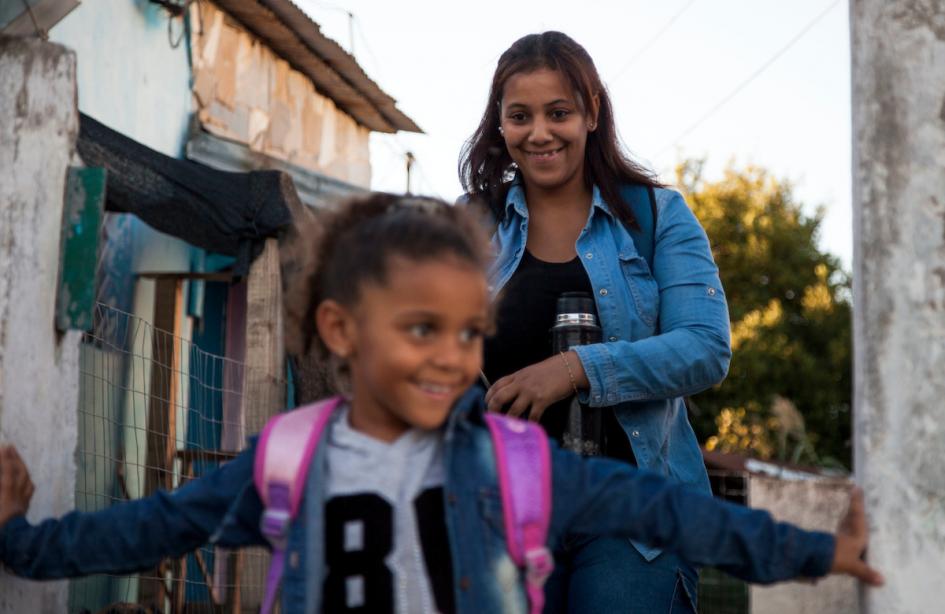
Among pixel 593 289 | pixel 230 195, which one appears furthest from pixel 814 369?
pixel 593 289

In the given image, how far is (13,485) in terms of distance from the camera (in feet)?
8.57

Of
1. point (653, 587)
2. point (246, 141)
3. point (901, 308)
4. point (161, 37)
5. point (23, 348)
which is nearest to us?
point (901, 308)

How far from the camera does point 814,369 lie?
2644 cm

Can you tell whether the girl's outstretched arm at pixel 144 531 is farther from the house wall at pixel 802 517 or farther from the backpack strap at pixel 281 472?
the house wall at pixel 802 517

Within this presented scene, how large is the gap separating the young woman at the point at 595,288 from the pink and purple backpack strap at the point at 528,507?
627 millimetres

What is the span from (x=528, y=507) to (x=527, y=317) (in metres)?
0.99

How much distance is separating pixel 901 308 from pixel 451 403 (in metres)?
0.85

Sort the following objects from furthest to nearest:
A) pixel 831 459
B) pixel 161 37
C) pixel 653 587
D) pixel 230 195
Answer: pixel 831 459, pixel 161 37, pixel 230 195, pixel 653 587

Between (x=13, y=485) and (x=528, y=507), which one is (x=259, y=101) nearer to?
(x=13, y=485)

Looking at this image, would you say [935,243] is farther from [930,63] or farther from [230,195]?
[230,195]

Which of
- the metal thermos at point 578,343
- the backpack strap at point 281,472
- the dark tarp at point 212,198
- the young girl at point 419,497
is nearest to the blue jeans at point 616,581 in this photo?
the metal thermos at point 578,343

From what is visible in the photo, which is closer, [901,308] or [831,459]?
[901,308]

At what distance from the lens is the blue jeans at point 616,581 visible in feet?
9.88

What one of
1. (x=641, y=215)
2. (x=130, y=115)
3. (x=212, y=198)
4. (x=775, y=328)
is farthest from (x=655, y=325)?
(x=775, y=328)
